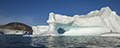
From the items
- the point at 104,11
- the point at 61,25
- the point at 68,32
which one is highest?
the point at 104,11

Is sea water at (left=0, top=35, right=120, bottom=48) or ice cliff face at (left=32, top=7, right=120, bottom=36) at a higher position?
ice cliff face at (left=32, top=7, right=120, bottom=36)

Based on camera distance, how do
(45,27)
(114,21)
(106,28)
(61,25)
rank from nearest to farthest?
(106,28) → (114,21) → (61,25) → (45,27)

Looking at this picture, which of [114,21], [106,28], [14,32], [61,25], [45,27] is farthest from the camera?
[14,32]

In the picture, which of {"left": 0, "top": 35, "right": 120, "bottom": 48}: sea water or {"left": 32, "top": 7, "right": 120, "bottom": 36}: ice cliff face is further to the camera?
{"left": 32, "top": 7, "right": 120, "bottom": 36}: ice cliff face

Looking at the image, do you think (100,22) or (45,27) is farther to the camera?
(45,27)

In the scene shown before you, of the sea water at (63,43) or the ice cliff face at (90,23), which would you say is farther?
the ice cliff face at (90,23)

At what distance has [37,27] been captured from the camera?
1070 inches

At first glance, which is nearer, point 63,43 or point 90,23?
point 63,43

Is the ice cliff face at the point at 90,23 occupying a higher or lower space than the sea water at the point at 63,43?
higher

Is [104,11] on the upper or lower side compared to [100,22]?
upper

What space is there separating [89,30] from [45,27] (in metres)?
10.0

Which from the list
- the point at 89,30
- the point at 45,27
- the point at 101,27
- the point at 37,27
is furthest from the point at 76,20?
the point at 37,27

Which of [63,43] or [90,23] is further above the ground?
[90,23]

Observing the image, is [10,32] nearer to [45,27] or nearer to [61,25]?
[45,27]
